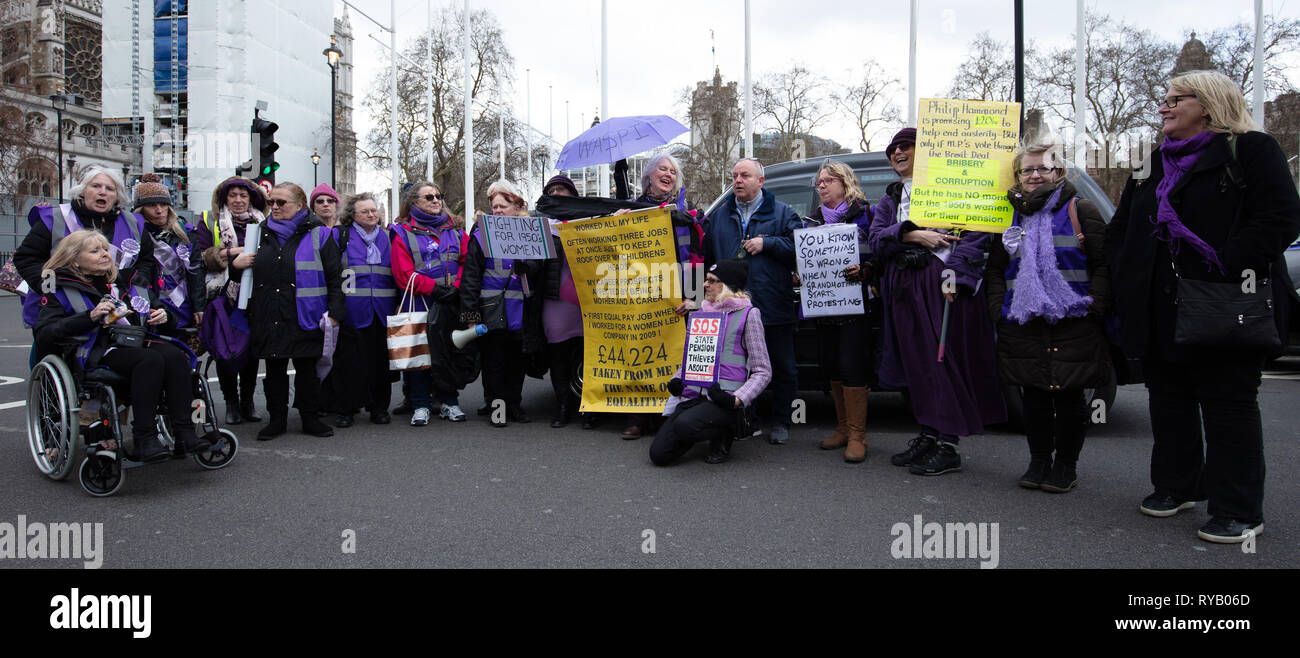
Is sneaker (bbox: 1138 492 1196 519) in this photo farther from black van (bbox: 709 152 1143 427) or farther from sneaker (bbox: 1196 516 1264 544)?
black van (bbox: 709 152 1143 427)

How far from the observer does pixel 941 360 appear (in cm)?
489

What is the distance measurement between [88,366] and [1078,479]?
18.0ft

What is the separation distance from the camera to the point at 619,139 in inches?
257

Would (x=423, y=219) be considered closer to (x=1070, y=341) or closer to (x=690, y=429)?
(x=690, y=429)

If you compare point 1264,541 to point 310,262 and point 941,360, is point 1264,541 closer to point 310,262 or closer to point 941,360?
point 941,360

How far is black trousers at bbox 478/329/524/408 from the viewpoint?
675 centimetres

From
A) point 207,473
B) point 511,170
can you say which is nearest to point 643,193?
point 207,473

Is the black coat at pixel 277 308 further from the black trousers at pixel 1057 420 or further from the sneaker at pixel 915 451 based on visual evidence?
the black trousers at pixel 1057 420

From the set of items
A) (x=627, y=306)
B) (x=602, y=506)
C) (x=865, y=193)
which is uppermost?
(x=865, y=193)

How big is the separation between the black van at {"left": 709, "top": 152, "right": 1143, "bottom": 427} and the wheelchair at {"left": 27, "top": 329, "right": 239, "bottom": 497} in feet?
12.0

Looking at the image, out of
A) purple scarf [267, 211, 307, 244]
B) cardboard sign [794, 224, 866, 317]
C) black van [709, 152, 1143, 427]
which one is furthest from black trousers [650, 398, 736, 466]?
purple scarf [267, 211, 307, 244]

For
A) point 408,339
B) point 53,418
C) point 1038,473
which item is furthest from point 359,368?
point 1038,473

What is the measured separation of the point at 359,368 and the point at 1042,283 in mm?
4778

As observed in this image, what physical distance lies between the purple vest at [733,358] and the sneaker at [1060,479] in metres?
1.82
